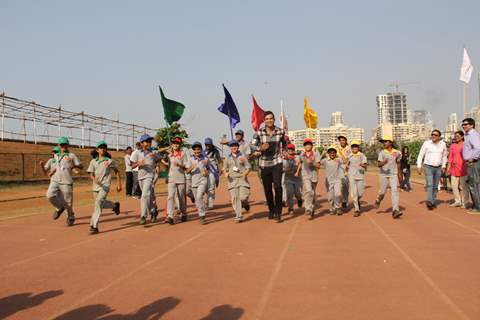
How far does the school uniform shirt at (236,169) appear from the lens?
9337mm

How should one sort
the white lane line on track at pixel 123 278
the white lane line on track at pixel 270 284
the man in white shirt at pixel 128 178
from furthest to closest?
the man in white shirt at pixel 128 178
the white lane line on track at pixel 123 278
the white lane line on track at pixel 270 284

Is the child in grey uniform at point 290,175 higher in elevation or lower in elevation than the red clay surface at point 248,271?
higher

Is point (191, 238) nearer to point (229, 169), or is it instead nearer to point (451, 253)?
point (229, 169)

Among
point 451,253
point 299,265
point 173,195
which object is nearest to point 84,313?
point 299,265

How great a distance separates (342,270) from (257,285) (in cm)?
111

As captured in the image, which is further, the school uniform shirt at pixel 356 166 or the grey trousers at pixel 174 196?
the school uniform shirt at pixel 356 166

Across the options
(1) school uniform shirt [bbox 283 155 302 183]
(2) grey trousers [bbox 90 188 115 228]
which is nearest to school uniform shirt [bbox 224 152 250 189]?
(1) school uniform shirt [bbox 283 155 302 183]

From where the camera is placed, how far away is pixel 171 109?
37.0 ft

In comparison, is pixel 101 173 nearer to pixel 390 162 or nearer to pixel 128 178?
pixel 390 162

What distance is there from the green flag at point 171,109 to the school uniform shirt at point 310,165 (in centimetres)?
350

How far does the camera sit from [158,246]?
662cm

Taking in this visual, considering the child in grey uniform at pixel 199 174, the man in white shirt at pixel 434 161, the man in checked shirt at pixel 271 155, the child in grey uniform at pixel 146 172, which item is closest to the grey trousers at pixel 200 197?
the child in grey uniform at pixel 199 174

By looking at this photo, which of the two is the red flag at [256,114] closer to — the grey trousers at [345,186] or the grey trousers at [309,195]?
the grey trousers at [345,186]

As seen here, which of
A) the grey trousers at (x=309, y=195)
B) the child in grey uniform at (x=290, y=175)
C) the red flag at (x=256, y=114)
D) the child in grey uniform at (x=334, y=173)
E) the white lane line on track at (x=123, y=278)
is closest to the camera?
the white lane line on track at (x=123, y=278)
